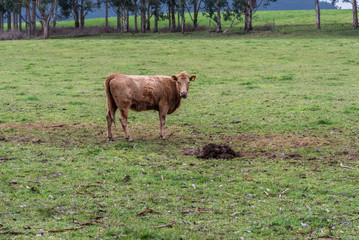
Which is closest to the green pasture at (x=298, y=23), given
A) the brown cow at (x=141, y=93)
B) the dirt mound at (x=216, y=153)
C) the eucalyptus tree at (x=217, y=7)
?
the eucalyptus tree at (x=217, y=7)

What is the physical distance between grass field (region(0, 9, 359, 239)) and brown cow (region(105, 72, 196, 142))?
0.79 meters

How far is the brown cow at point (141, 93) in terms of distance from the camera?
39.7 ft

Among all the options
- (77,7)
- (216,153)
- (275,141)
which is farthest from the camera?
(77,7)

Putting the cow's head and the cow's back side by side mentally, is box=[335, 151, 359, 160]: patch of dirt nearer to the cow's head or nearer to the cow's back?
the cow's head

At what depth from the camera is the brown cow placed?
12086 mm

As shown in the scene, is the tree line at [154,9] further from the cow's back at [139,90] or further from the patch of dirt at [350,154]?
the patch of dirt at [350,154]

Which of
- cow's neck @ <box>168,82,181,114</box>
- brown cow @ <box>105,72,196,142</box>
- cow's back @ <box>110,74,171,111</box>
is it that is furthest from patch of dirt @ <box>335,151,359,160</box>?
cow's back @ <box>110,74,171,111</box>

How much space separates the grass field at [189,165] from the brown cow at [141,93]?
2.58 ft

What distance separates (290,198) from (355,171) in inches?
87.4

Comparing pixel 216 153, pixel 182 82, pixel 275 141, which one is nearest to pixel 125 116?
pixel 182 82

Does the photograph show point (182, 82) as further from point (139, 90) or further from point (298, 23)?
point (298, 23)

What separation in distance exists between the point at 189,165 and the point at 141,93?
327cm

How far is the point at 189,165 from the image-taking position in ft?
32.3

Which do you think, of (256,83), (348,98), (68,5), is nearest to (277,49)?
(256,83)
